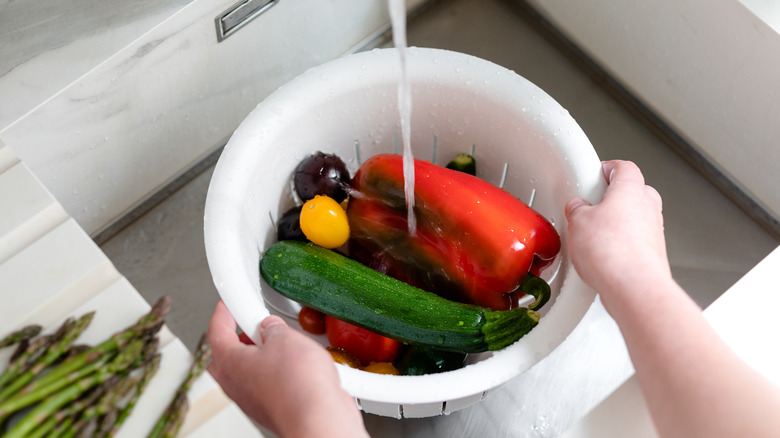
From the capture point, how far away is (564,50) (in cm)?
113

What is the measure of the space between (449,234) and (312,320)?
20cm

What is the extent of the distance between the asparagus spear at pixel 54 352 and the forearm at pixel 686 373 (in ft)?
1.38

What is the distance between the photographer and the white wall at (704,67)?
85 centimetres

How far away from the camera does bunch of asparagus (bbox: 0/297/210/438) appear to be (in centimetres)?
46

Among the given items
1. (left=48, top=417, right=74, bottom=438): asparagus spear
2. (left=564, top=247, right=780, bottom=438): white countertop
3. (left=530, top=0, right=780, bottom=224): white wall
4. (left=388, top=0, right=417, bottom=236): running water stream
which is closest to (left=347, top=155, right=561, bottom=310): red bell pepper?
(left=388, top=0, right=417, bottom=236): running water stream

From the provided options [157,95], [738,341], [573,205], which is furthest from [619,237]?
[157,95]

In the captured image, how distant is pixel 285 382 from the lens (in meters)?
0.55

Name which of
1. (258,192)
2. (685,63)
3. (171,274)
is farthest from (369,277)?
(685,63)

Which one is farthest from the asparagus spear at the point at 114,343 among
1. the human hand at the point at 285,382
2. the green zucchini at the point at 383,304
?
the green zucchini at the point at 383,304

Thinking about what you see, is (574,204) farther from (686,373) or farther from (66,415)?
(66,415)

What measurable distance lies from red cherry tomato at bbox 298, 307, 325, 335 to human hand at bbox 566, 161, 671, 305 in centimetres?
32

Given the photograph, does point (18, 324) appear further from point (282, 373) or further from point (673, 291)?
point (673, 291)

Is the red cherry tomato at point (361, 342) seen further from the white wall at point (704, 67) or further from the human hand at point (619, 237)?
the white wall at point (704, 67)

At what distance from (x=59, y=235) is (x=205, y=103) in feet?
1.47
